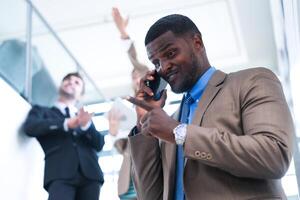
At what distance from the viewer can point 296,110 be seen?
104 inches

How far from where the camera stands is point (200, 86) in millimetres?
1146

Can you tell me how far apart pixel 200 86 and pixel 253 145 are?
287mm

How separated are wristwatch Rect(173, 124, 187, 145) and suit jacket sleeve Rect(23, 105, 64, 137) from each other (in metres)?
1.81

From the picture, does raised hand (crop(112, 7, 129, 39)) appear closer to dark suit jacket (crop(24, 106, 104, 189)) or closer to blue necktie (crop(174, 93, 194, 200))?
dark suit jacket (crop(24, 106, 104, 189))

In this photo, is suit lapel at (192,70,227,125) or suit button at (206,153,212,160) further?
suit lapel at (192,70,227,125)

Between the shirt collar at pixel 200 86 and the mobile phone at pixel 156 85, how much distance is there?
0.09 metres

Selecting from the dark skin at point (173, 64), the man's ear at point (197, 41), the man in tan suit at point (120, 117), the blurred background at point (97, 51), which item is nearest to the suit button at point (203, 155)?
the dark skin at point (173, 64)

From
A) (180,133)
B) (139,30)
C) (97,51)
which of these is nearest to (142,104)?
(180,133)

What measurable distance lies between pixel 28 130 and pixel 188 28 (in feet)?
5.91

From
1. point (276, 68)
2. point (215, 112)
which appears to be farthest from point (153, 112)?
point (276, 68)

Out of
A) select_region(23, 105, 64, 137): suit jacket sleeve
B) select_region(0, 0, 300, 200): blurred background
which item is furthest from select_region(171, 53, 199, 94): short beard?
select_region(23, 105, 64, 137): suit jacket sleeve

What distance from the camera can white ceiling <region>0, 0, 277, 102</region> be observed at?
4418 millimetres

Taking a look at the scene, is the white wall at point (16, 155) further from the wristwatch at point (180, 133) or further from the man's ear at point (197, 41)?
the wristwatch at point (180, 133)

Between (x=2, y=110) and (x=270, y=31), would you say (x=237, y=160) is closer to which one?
(x=2, y=110)
